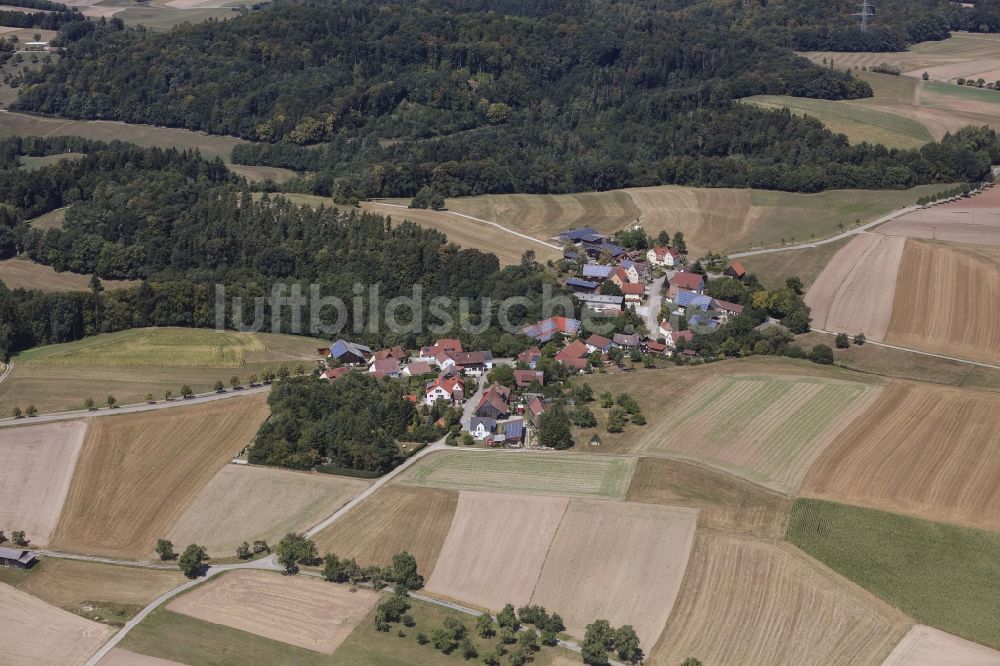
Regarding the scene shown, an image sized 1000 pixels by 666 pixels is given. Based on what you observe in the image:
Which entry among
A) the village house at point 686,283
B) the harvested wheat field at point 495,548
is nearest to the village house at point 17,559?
the harvested wheat field at point 495,548

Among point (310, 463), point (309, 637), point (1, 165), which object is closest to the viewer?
point (309, 637)

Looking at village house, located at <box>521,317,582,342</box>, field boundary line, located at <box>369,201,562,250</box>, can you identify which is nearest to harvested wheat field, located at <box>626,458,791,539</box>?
village house, located at <box>521,317,582,342</box>

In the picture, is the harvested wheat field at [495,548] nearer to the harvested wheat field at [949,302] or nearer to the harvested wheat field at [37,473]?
the harvested wheat field at [37,473]

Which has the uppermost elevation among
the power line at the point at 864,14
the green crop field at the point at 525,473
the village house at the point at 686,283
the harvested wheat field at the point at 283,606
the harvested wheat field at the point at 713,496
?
the power line at the point at 864,14

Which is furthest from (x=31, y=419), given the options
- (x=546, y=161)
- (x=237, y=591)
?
(x=546, y=161)

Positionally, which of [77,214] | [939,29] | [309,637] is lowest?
[309,637]

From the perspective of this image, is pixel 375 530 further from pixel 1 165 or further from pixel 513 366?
pixel 1 165
